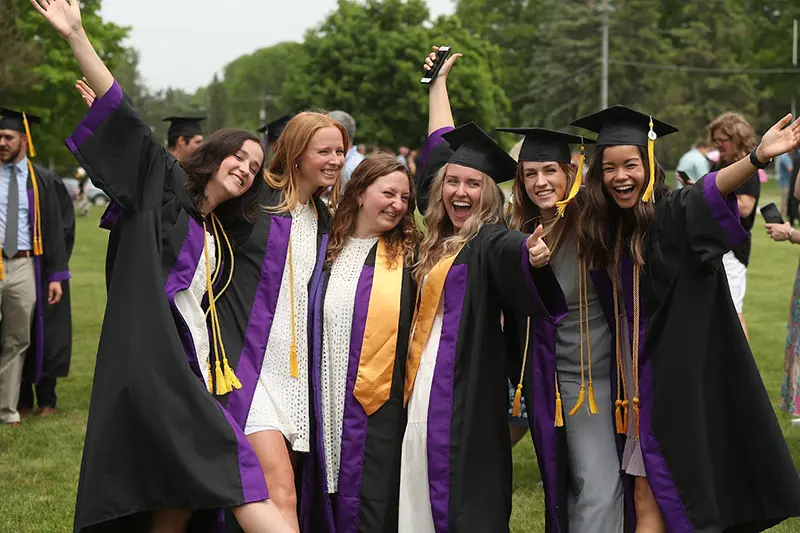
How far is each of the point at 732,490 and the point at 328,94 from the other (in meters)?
39.3

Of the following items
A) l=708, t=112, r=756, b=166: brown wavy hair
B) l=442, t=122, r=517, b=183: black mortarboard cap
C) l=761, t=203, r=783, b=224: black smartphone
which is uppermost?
l=708, t=112, r=756, b=166: brown wavy hair

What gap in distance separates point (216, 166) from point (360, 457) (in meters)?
1.31

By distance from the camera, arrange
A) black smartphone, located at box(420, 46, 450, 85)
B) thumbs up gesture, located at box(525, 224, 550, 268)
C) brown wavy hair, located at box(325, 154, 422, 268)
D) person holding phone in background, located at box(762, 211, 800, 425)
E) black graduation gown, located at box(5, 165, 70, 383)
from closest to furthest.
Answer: thumbs up gesture, located at box(525, 224, 550, 268)
brown wavy hair, located at box(325, 154, 422, 268)
black smartphone, located at box(420, 46, 450, 85)
person holding phone in background, located at box(762, 211, 800, 425)
black graduation gown, located at box(5, 165, 70, 383)

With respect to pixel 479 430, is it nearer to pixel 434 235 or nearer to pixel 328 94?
pixel 434 235

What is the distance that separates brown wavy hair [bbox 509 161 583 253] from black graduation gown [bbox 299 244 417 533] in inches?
23.8

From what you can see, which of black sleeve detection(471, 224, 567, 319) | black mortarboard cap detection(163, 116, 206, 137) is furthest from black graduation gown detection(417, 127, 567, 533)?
black mortarboard cap detection(163, 116, 206, 137)

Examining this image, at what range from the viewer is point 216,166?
445cm

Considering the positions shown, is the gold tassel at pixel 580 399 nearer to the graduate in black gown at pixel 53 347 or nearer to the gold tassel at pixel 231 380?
the gold tassel at pixel 231 380

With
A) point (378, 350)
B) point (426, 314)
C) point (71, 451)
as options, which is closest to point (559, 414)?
point (426, 314)

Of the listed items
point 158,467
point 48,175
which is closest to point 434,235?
point 158,467

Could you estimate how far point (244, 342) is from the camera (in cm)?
443

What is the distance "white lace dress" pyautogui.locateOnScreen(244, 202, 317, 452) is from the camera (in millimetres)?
4383

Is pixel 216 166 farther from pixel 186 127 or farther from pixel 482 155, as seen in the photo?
pixel 186 127

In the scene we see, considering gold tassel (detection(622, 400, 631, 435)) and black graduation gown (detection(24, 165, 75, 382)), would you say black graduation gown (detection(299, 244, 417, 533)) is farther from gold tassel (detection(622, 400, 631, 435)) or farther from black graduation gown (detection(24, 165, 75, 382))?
black graduation gown (detection(24, 165, 75, 382))
